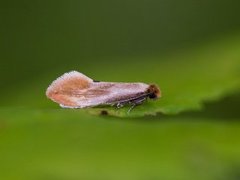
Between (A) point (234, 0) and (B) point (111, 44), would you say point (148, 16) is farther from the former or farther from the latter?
(A) point (234, 0)

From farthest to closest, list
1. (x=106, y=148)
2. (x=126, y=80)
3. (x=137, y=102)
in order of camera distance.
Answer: (x=126, y=80) → (x=137, y=102) → (x=106, y=148)

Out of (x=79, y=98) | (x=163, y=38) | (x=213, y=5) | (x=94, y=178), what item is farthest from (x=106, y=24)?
(x=94, y=178)

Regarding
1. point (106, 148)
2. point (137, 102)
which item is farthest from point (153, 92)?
point (106, 148)

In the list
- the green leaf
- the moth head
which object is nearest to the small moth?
the moth head

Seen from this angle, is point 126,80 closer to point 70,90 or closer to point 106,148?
point 70,90

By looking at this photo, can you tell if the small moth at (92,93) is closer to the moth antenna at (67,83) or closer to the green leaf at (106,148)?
the moth antenna at (67,83)

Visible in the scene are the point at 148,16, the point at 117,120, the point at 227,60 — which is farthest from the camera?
the point at 148,16

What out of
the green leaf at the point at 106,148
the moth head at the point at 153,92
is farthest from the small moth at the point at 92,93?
the green leaf at the point at 106,148
